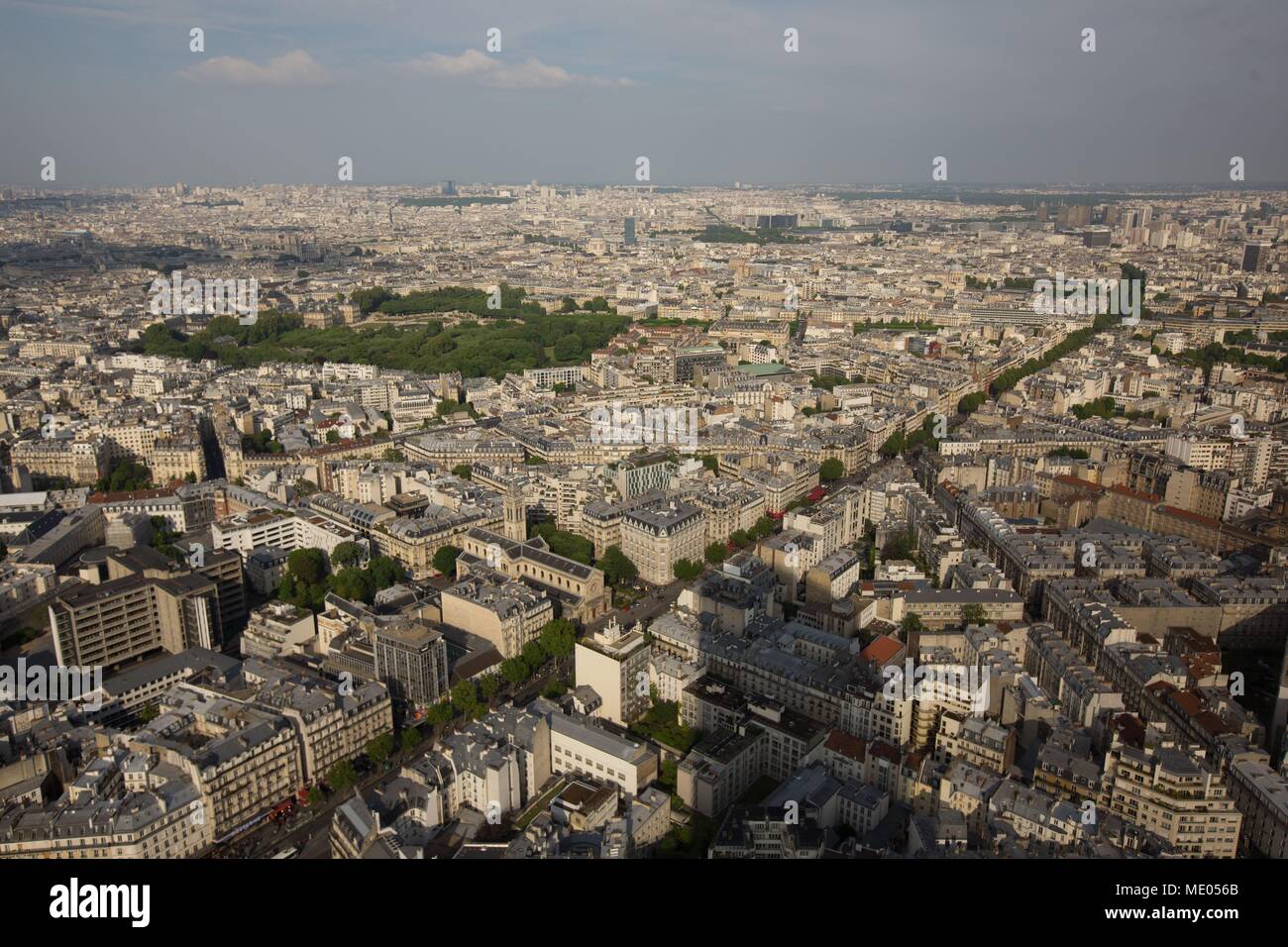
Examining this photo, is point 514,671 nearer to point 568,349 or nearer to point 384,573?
point 384,573

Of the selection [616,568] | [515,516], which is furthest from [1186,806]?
[515,516]

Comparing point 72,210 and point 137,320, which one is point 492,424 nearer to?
point 137,320

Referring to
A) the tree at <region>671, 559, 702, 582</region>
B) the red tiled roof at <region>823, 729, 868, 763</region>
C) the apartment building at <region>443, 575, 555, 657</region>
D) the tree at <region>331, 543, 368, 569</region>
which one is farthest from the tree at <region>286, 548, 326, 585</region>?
the red tiled roof at <region>823, 729, 868, 763</region>

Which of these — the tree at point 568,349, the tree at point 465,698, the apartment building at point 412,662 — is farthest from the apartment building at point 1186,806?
the tree at point 568,349

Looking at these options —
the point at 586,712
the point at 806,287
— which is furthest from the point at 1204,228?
the point at 586,712

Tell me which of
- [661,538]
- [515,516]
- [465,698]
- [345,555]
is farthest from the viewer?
[515,516]

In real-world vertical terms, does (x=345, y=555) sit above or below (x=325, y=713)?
above

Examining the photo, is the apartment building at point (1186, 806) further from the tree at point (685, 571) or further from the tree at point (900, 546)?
the tree at point (685, 571)
